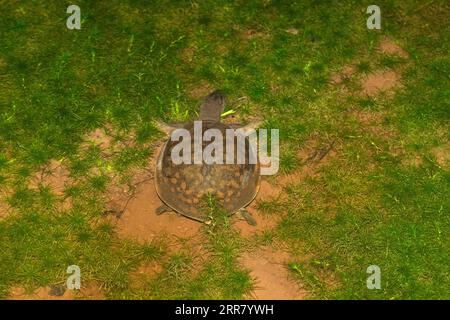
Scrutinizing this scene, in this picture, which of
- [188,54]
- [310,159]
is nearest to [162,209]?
[310,159]

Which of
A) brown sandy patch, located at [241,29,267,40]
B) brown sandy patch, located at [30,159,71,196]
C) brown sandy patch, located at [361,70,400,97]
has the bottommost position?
brown sandy patch, located at [30,159,71,196]

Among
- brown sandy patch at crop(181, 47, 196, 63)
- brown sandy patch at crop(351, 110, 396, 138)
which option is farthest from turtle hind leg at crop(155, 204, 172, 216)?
brown sandy patch at crop(351, 110, 396, 138)

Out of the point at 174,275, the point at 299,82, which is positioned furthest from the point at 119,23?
the point at 174,275

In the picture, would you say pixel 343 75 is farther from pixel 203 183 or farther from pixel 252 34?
pixel 203 183

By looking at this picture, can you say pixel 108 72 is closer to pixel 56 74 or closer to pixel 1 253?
pixel 56 74

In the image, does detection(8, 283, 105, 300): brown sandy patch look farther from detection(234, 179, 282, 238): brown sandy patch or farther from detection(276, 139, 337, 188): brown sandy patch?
detection(276, 139, 337, 188): brown sandy patch

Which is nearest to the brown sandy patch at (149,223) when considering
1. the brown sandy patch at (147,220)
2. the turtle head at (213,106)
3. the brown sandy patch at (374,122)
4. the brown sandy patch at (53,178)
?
the brown sandy patch at (147,220)
